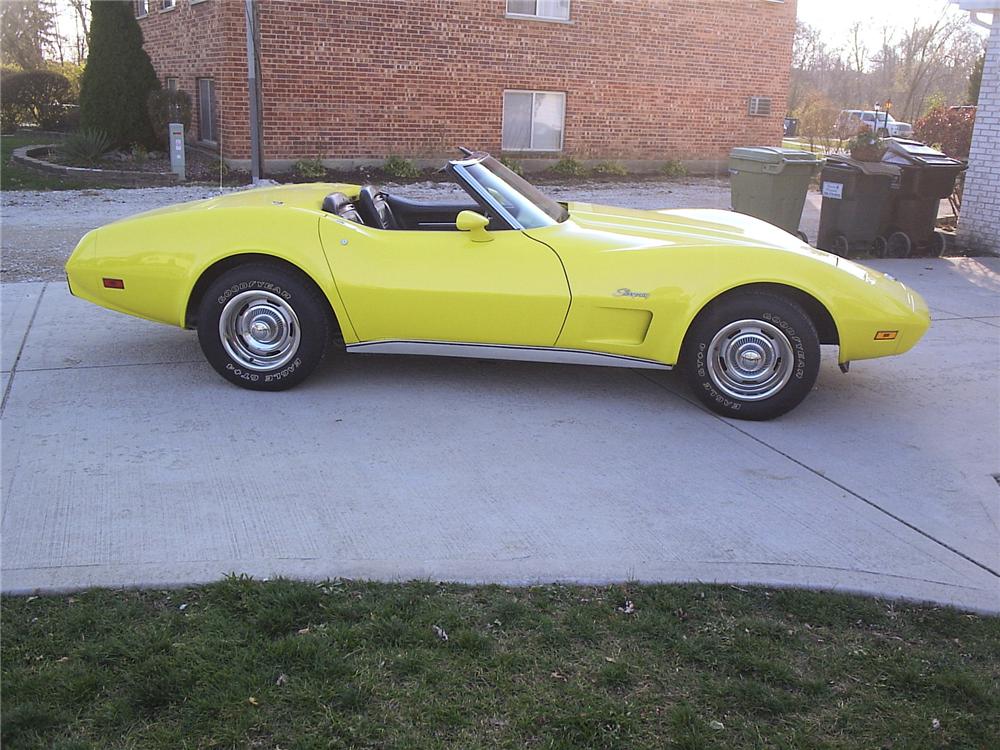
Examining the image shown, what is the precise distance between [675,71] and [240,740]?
1823cm

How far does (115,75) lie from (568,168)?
8193mm

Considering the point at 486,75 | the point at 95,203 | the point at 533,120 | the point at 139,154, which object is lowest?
the point at 95,203

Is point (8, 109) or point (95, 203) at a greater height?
point (8, 109)

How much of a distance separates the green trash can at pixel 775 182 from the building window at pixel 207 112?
33.8ft

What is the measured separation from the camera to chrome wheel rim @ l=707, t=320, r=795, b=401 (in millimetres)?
4977

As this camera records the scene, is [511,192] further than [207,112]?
No

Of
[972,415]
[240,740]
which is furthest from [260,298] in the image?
[972,415]

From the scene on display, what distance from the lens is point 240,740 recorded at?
99.1 inches

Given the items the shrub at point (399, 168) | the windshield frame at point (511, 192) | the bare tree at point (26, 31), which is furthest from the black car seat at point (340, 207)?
the bare tree at point (26, 31)

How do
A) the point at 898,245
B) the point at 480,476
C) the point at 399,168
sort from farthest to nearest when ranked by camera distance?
the point at 399,168, the point at 898,245, the point at 480,476

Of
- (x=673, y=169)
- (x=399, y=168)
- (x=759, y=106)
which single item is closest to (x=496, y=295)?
(x=399, y=168)

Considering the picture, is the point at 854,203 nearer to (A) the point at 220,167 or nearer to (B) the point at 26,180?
(A) the point at 220,167

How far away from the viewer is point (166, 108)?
16.2m

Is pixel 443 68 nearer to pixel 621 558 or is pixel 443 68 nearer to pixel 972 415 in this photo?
pixel 972 415
